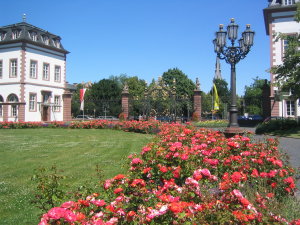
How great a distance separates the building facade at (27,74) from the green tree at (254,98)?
42.5m

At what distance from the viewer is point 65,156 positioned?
32.3 feet

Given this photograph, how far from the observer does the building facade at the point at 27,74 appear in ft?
120

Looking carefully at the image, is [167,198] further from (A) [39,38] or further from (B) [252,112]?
(B) [252,112]

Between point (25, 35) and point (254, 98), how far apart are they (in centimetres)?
4892

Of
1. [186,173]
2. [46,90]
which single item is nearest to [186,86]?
[46,90]

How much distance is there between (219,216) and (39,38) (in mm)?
41024

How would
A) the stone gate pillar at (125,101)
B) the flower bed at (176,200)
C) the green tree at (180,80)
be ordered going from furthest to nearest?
the green tree at (180,80) → the stone gate pillar at (125,101) → the flower bed at (176,200)

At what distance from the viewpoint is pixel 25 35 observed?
36.9 meters

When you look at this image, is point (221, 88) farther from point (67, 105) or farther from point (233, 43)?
point (233, 43)

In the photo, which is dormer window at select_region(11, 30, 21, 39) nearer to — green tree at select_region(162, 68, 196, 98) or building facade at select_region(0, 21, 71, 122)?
building facade at select_region(0, 21, 71, 122)

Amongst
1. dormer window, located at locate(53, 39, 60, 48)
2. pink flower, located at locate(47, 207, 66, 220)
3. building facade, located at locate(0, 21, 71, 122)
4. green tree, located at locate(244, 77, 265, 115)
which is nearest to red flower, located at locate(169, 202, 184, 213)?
pink flower, located at locate(47, 207, 66, 220)

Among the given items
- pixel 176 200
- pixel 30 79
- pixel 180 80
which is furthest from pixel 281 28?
pixel 180 80

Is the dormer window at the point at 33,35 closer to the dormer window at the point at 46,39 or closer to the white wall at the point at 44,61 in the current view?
the white wall at the point at 44,61

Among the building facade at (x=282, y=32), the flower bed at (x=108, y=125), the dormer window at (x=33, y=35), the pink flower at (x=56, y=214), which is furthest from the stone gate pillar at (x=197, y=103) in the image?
the pink flower at (x=56, y=214)
